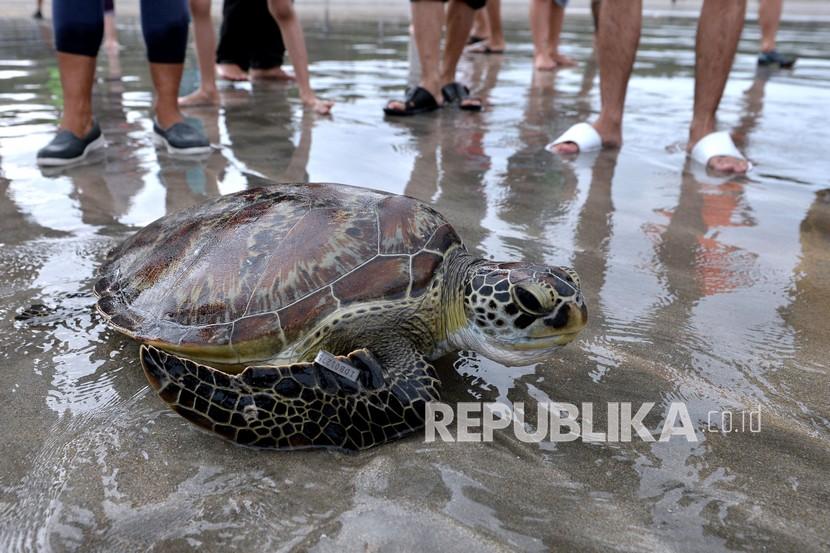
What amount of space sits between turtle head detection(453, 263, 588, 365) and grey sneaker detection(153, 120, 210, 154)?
261cm

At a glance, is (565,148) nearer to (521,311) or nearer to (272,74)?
(521,311)

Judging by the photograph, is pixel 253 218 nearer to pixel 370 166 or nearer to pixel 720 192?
pixel 370 166

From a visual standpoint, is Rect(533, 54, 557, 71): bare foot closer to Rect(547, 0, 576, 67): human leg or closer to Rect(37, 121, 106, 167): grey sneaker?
Rect(547, 0, 576, 67): human leg

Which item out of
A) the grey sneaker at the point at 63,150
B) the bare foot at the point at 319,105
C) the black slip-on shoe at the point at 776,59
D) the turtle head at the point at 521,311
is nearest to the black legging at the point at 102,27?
the grey sneaker at the point at 63,150

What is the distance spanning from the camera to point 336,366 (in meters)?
1.45

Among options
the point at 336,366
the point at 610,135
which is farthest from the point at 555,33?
the point at 336,366

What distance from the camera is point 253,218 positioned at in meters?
1.78

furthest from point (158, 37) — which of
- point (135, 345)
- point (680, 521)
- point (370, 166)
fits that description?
point (680, 521)

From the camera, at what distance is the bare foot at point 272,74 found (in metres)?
6.50

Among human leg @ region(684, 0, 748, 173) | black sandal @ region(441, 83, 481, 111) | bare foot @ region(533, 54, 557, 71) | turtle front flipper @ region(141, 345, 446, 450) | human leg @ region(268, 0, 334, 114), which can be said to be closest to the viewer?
turtle front flipper @ region(141, 345, 446, 450)

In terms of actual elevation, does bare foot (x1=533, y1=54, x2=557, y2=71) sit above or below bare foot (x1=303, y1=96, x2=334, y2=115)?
above

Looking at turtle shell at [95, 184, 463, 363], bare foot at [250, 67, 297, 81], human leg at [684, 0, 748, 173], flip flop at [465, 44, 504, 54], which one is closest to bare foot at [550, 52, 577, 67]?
flip flop at [465, 44, 504, 54]

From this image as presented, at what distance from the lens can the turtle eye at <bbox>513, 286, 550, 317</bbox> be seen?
1.50 metres

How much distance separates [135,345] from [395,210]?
867 millimetres
